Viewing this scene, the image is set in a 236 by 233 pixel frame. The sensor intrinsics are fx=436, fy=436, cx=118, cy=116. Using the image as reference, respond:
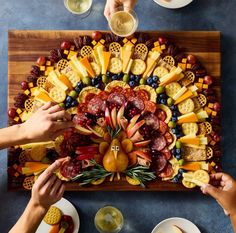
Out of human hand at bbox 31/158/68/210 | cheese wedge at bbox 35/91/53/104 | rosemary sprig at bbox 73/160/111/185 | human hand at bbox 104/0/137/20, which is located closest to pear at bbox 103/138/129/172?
rosemary sprig at bbox 73/160/111/185

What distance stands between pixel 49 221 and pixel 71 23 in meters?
0.93

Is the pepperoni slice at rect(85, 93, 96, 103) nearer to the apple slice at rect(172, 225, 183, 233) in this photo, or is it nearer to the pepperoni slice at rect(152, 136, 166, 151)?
the pepperoni slice at rect(152, 136, 166, 151)

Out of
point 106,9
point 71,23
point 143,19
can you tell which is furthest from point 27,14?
point 143,19

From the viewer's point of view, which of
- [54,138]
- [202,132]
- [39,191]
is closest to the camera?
[39,191]

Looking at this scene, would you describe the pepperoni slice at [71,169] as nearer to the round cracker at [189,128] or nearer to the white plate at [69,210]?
the white plate at [69,210]

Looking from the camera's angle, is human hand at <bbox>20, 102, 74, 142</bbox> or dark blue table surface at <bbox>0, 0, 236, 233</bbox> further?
dark blue table surface at <bbox>0, 0, 236, 233</bbox>

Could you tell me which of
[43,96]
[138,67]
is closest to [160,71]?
[138,67]

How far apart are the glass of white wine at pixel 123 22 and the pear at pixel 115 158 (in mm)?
476

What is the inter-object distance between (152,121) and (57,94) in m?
0.44

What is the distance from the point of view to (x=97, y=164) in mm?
1935

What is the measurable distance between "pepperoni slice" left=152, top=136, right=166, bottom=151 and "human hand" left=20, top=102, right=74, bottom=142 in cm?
40

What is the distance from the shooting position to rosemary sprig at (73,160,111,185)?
1.94 m

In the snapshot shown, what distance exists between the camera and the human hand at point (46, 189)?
5.57 ft

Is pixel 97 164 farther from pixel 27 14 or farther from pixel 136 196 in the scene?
pixel 27 14
